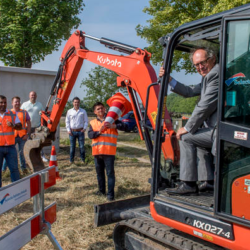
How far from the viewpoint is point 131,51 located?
14.6ft

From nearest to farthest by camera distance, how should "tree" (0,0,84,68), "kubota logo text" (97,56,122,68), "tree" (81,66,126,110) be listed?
"kubota logo text" (97,56,122,68), "tree" (0,0,84,68), "tree" (81,66,126,110)

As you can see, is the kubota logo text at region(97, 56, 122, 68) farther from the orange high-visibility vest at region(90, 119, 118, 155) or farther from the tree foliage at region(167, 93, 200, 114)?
the orange high-visibility vest at region(90, 119, 118, 155)

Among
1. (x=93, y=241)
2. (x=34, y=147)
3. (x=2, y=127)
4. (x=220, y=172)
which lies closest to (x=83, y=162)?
(x=34, y=147)

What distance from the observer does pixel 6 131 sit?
19.2ft

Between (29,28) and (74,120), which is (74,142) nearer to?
(74,120)

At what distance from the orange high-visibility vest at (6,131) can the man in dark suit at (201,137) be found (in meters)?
3.71

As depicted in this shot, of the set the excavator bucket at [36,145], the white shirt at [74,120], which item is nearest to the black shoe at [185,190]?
the excavator bucket at [36,145]

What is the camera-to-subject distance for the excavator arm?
379 cm

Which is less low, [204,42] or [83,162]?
[204,42]

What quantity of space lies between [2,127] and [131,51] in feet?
10.1

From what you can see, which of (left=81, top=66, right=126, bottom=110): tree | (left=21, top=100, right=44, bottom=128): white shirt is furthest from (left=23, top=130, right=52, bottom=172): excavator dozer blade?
(left=81, top=66, right=126, bottom=110): tree

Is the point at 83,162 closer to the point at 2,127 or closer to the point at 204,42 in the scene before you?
the point at 2,127

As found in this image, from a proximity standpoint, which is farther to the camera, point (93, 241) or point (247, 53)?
point (93, 241)

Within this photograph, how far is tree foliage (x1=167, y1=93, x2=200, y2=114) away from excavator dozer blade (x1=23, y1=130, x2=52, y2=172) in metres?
3.53
